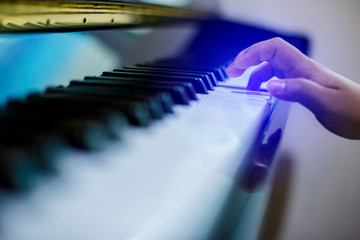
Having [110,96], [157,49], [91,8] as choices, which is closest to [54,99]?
[110,96]

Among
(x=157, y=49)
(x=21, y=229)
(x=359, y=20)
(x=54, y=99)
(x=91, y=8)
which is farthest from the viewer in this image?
(x=359, y=20)

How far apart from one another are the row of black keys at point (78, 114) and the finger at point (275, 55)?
227 mm

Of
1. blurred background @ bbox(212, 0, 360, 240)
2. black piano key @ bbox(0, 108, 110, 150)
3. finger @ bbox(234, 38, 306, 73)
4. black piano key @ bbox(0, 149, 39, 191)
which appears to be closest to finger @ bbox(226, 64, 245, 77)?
finger @ bbox(234, 38, 306, 73)

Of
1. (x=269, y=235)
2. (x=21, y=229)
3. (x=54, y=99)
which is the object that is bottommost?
Result: (x=21, y=229)

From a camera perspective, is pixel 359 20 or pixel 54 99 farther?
pixel 359 20

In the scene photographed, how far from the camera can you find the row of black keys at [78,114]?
0.91 ft

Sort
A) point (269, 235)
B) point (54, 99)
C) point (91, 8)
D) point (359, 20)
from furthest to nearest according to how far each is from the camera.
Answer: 1. point (269, 235)
2. point (359, 20)
3. point (91, 8)
4. point (54, 99)

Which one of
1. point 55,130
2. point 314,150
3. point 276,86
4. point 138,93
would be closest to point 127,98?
point 138,93

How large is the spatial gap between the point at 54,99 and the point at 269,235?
5.08ft

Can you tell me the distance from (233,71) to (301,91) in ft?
0.70

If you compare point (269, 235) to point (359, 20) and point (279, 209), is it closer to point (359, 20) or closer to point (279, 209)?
point (279, 209)

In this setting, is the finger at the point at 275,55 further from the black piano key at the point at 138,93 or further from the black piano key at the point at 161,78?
the black piano key at the point at 138,93

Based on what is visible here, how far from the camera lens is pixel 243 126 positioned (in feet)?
1.61

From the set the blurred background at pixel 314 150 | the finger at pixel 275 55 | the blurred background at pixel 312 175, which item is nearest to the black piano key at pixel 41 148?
the finger at pixel 275 55
